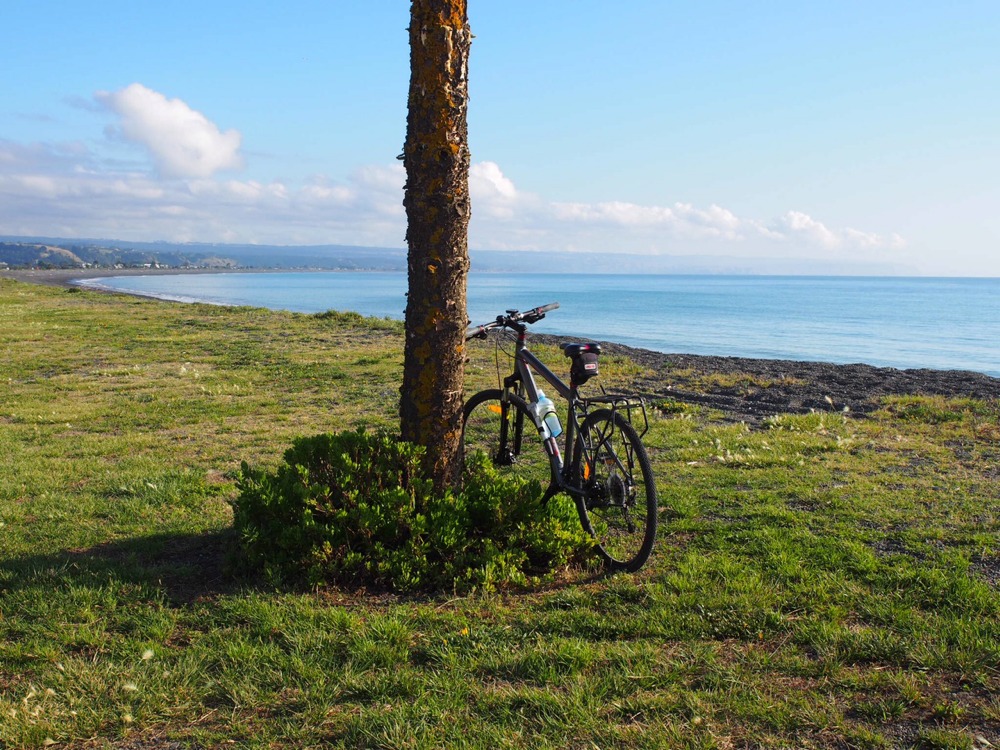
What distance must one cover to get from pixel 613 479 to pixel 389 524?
5.14 feet

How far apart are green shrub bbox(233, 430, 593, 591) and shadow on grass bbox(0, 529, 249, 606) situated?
1.08 feet

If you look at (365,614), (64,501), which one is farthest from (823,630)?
(64,501)

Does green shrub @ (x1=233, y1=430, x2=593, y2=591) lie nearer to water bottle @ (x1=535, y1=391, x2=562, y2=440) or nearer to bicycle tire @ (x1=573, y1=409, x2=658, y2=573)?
bicycle tire @ (x1=573, y1=409, x2=658, y2=573)

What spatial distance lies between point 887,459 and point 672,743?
6.67 meters

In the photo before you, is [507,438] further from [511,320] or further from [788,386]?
[788,386]

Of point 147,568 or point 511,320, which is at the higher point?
point 511,320

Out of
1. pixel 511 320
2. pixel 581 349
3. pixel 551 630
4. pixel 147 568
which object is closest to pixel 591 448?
pixel 581 349

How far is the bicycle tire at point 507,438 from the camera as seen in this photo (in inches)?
251

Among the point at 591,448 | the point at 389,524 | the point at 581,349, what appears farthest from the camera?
the point at 581,349

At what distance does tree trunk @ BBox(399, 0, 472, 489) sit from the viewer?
5059mm

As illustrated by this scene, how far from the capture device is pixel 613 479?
5.21m

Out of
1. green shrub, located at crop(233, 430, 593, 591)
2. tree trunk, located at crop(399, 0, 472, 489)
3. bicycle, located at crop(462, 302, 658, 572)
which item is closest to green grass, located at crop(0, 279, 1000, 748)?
green shrub, located at crop(233, 430, 593, 591)

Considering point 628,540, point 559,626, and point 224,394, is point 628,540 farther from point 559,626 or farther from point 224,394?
point 224,394

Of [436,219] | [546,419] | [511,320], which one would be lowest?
[546,419]
